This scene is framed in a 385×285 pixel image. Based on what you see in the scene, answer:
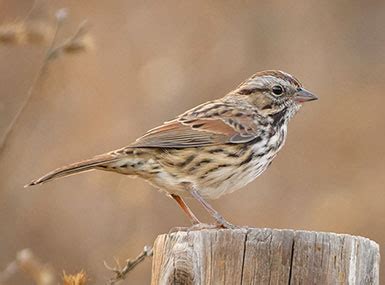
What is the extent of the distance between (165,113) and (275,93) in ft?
11.8

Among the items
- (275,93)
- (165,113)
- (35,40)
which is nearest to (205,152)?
(275,93)

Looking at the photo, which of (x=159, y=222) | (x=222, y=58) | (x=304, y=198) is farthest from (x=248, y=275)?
(x=222, y=58)

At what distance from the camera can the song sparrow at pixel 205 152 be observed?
807 centimetres

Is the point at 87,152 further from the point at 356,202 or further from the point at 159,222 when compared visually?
the point at 356,202

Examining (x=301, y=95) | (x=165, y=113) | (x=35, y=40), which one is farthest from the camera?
(x=165, y=113)

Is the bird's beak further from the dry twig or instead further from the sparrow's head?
the dry twig

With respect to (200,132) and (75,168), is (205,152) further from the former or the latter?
(75,168)

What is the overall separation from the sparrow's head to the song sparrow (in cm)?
1

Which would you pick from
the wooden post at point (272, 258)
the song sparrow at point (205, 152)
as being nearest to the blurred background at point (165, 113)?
the song sparrow at point (205, 152)

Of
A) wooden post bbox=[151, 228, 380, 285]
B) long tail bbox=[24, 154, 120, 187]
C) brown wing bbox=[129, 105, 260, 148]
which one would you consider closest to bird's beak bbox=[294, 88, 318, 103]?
brown wing bbox=[129, 105, 260, 148]

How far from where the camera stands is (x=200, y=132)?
8328mm

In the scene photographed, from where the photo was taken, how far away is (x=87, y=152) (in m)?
12.0

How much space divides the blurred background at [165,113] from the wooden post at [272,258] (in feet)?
11.9

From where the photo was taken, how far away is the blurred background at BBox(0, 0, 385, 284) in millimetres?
11273
